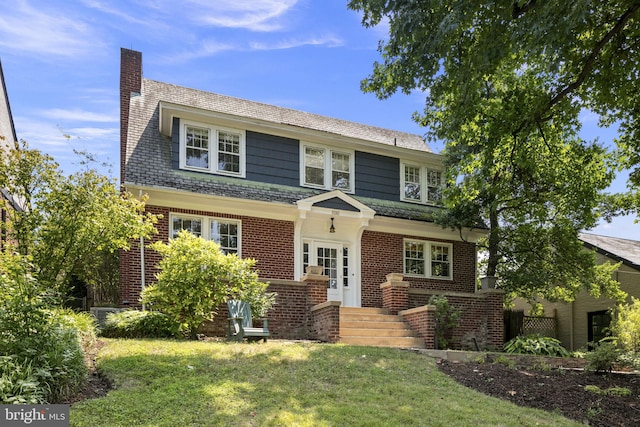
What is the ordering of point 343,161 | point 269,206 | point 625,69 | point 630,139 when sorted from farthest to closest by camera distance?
point 343,161 → point 269,206 → point 630,139 → point 625,69

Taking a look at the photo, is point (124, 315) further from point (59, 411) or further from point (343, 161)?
point (343, 161)

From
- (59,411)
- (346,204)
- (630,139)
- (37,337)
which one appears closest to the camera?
(59,411)

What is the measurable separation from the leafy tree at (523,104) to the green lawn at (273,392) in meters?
4.80

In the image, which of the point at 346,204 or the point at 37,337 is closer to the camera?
the point at 37,337

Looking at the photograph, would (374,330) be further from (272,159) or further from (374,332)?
(272,159)

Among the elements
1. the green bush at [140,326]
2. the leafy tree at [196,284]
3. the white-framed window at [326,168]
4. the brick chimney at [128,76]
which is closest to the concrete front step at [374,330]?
the leafy tree at [196,284]

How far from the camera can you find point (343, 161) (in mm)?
16031

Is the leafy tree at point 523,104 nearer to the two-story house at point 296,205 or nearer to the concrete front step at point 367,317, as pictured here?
the two-story house at point 296,205

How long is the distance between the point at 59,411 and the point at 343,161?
1199 centimetres

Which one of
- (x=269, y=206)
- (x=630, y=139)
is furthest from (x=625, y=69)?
(x=269, y=206)

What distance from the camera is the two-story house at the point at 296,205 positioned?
12.7 m

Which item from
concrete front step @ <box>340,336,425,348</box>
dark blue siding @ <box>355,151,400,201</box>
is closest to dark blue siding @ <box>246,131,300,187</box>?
dark blue siding @ <box>355,151,400,201</box>

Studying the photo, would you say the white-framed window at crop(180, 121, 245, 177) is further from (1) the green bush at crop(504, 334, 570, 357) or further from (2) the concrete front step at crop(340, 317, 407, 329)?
(1) the green bush at crop(504, 334, 570, 357)

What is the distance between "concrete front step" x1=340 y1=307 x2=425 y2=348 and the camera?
38.4 feet
